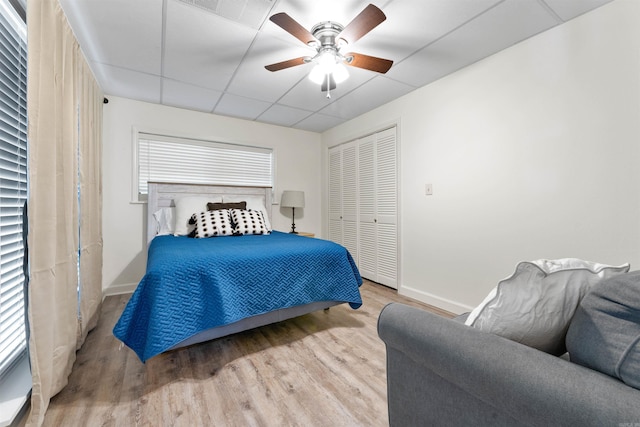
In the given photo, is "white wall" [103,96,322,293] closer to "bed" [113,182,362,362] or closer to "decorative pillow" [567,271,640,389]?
"bed" [113,182,362,362]

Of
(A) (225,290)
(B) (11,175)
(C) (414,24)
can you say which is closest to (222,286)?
(A) (225,290)

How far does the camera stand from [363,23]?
165cm

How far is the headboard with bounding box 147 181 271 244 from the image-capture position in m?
3.22

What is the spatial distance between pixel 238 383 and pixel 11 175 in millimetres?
1730

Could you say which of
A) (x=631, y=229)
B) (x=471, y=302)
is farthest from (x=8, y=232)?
(x=631, y=229)

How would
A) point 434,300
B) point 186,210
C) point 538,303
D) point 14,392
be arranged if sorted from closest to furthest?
point 538,303 → point 14,392 → point 434,300 → point 186,210

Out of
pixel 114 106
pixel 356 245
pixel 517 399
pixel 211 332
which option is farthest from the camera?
pixel 356 245

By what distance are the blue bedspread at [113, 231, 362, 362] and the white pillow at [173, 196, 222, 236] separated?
0.86 metres

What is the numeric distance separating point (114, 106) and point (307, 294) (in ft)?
10.6

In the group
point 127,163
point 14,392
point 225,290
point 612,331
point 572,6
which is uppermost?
Answer: point 572,6

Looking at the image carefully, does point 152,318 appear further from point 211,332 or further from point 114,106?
point 114,106

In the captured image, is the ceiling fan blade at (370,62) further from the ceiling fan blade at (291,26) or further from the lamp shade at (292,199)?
the lamp shade at (292,199)

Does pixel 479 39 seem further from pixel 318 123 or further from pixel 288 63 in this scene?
pixel 318 123

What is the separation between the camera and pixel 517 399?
60 centimetres
